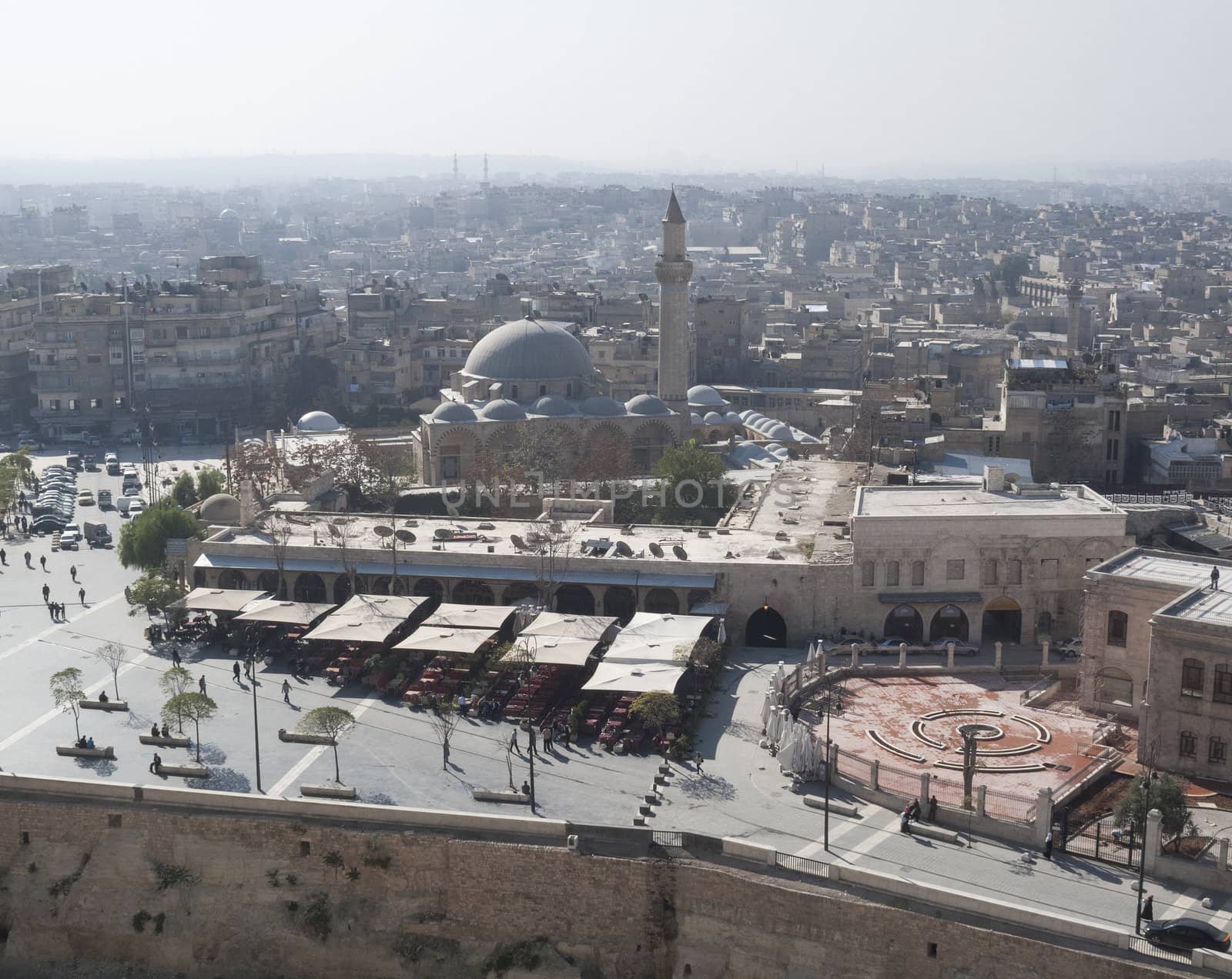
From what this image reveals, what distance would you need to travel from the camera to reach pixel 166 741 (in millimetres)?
31641

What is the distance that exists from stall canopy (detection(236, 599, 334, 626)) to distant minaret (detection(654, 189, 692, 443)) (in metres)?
27.0

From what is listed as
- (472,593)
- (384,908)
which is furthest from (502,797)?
(472,593)

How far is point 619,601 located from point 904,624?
6397 millimetres

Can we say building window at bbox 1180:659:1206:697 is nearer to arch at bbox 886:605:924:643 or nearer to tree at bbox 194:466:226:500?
arch at bbox 886:605:924:643

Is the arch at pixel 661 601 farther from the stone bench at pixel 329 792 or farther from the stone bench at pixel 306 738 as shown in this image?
the stone bench at pixel 329 792

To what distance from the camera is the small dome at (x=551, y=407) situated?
198 ft

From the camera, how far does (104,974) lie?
29.2 m

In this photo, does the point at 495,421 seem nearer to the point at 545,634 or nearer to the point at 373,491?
the point at 373,491

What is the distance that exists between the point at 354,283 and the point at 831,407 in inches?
3848

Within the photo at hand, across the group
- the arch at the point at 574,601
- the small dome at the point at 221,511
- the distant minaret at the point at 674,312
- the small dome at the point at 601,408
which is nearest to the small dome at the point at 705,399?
the distant minaret at the point at 674,312

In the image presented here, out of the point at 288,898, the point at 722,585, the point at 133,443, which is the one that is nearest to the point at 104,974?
the point at 288,898

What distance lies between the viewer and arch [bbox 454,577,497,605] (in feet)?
132

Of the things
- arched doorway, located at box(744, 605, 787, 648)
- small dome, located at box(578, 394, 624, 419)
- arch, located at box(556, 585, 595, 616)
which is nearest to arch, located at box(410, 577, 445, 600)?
arch, located at box(556, 585, 595, 616)

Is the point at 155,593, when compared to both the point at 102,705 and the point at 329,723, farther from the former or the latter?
the point at 329,723
